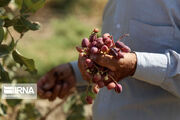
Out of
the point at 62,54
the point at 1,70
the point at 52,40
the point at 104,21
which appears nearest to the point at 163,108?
the point at 104,21

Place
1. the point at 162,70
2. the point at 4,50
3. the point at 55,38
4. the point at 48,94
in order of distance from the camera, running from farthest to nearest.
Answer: the point at 55,38
the point at 48,94
the point at 4,50
the point at 162,70

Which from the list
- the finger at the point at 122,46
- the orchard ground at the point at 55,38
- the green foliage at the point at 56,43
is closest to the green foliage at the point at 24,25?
the finger at the point at 122,46

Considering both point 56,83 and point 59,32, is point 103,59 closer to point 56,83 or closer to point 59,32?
point 56,83

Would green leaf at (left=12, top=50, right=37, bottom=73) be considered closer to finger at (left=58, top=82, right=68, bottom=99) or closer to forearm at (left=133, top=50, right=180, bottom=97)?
finger at (left=58, top=82, right=68, bottom=99)

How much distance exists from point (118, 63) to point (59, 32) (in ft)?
14.2

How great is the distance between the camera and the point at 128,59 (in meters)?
1.17

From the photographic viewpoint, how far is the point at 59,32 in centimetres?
540

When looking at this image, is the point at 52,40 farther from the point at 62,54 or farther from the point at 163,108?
the point at 163,108

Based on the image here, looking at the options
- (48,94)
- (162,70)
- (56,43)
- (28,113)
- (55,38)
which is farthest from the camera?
(55,38)

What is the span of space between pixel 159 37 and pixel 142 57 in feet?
0.63

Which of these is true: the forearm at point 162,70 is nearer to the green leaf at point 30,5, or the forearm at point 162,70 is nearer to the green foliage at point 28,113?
the green leaf at point 30,5

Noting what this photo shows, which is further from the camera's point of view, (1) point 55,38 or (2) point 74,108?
(1) point 55,38

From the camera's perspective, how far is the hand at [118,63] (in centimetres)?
110

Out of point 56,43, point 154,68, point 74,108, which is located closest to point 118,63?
point 154,68
